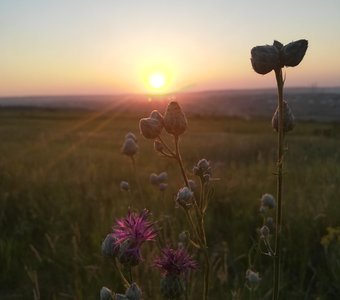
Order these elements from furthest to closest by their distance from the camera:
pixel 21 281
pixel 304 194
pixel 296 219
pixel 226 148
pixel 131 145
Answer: pixel 226 148
pixel 304 194
pixel 296 219
pixel 21 281
pixel 131 145

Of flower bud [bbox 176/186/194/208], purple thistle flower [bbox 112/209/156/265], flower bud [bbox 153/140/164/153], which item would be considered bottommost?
purple thistle flower [bbox 112/209/156/265]

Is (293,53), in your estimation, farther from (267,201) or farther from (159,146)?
(267,201)

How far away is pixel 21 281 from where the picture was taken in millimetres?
4277

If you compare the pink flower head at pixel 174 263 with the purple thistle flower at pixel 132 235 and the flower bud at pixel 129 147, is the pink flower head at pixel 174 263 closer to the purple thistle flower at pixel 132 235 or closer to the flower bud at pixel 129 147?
the purple thistle flower at pixel 132 235

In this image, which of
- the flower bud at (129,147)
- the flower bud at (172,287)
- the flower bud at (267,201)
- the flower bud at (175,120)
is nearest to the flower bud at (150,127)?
the flower bud at (175,120)

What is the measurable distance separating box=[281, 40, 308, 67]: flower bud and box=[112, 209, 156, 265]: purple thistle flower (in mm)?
576

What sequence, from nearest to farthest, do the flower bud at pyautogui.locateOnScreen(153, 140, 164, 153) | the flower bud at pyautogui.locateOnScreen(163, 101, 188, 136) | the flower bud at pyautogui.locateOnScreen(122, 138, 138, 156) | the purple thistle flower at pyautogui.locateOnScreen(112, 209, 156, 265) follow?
the purple thistle flower at pyautogui.locateOnScreen(112, 209, 156, 265)
the flower bud at pyautogui.locateOnScreen(163, 101, 188, 136)
the flower bud at pyautogui.locateOnScreen(153, 140, 164, 153)
the flower bud at pyautogui.locateOnScreen(122, 138, 138, 156)

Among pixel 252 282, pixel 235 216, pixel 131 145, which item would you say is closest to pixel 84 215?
pixel 235 216

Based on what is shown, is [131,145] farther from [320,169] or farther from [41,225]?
[320,169]

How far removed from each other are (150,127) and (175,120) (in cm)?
9

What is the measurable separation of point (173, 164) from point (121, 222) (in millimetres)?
7783

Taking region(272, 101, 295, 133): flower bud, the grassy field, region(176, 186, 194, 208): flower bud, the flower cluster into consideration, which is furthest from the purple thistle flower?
the grassy field

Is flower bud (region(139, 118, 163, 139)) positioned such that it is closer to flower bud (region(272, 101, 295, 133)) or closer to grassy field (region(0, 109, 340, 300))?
flower bud (region(272, 101, 295, 133))

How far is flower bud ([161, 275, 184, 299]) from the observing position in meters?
1.40
